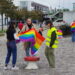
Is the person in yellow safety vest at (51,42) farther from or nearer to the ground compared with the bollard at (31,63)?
farther from the ground

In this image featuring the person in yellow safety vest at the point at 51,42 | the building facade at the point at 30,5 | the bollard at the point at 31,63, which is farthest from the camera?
the building facade at the point at 30,5

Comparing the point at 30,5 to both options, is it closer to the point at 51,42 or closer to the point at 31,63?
the point at 31,63

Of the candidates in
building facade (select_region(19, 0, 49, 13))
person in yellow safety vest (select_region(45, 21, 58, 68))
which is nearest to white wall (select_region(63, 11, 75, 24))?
person in yellow safety vest (select_region(45, 21, 58, 68))

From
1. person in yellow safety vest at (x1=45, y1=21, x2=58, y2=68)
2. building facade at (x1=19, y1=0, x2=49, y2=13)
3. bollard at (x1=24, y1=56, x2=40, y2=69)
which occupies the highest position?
building facade at (x1=19, y1=0, x2=49, y2=13)

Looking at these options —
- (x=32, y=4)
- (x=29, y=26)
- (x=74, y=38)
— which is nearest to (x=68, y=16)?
(x=74, y=38)

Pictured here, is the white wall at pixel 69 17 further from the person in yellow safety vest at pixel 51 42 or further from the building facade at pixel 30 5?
the building facade at pixel 30 5

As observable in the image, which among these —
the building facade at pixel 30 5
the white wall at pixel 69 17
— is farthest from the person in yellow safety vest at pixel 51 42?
the building facade at pixel 30 5

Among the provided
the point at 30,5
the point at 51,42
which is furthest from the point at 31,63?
the point at 30,5

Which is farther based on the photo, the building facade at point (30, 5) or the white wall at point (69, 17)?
the building facade at point (30, 5)

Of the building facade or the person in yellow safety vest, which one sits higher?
the building facade

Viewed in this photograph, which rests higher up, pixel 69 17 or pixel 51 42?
pixel 69 17

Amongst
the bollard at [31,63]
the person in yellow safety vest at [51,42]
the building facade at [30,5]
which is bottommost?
the bollard at [31,63]

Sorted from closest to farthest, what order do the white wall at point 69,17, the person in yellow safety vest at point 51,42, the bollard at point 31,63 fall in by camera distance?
the person in yellow safety vest at point 51,42
the bollard at point 31,63
the white wall at point 69,17

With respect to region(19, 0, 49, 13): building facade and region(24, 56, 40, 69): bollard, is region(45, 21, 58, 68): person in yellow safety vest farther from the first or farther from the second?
region(19, 0, 49, 13): building facade
